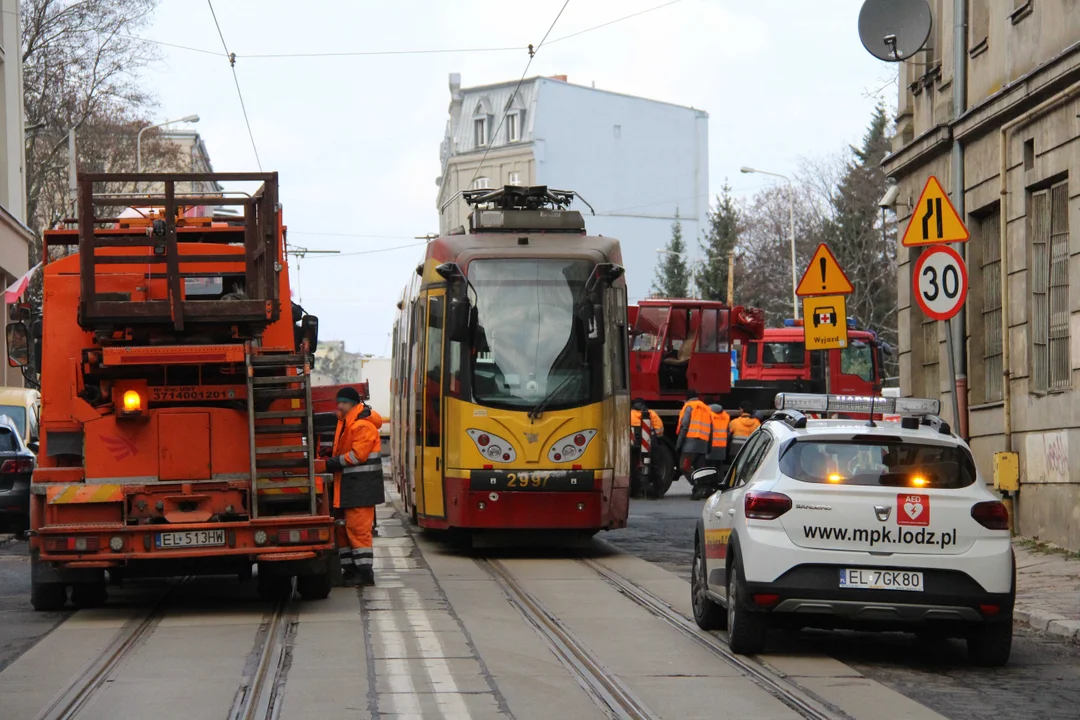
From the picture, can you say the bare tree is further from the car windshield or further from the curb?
the curb

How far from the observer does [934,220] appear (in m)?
12.9

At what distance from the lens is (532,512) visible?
→ 1658 centimetres

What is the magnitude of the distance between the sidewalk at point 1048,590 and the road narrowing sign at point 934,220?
296 centimetres

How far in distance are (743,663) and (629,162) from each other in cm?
7706

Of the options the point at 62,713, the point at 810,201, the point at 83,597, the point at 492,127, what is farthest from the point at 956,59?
the point at 492,127

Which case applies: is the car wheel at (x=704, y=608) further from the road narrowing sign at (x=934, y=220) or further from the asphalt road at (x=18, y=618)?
the asphalt road at (x=18, y=618)

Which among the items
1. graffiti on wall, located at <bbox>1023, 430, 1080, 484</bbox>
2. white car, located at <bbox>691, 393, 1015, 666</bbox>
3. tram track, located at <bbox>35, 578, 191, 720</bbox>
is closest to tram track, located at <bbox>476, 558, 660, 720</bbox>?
white car, located at <bbox>691, 393, 1015, 666</bbox>

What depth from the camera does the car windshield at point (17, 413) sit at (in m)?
24.4

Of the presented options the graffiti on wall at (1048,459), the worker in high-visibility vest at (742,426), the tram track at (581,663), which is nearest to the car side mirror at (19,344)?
the tram track at (581,663)

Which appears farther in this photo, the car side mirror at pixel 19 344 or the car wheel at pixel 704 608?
the car side mirror at pixel 19 344

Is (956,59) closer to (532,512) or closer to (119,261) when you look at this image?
(532,512)

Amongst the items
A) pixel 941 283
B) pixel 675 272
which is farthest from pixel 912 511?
pixel 675 272

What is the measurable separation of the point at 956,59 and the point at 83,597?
32.9 ft

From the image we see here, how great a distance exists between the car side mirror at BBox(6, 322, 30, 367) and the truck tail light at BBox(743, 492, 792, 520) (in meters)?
6.26
